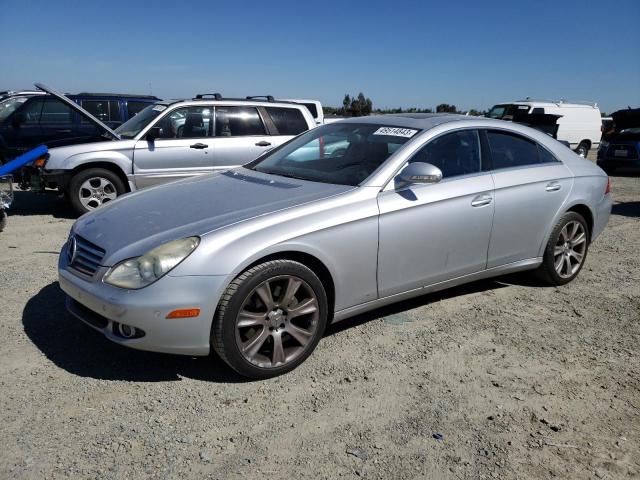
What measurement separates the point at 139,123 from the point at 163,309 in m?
5.91

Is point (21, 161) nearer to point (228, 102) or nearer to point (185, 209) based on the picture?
point (228, 102)

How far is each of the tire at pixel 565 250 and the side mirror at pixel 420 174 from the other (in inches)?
67.4

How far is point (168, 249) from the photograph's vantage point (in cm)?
306

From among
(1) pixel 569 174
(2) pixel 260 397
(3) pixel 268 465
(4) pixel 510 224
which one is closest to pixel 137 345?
(2) pixel 260 397

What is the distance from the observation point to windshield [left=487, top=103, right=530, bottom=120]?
19484 mm

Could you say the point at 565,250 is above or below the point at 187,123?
below

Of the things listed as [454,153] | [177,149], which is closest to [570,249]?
[454,153]

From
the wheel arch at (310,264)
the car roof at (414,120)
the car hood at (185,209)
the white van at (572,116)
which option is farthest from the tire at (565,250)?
the white van at (572,116)

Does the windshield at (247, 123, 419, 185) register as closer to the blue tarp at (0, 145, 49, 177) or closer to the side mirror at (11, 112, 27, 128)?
the blue tarp at (0, 145, 49, 177)

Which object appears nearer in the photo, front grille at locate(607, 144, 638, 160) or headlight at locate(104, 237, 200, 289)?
headlight at locate(104, 237, 200, 289)

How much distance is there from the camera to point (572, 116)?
66.6ft

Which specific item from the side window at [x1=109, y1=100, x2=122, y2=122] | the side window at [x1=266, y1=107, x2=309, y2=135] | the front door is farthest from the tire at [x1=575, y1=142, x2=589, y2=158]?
the front door

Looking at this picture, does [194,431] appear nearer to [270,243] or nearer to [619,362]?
[270,243]

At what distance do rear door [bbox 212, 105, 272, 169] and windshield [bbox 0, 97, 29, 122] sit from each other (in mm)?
4721
